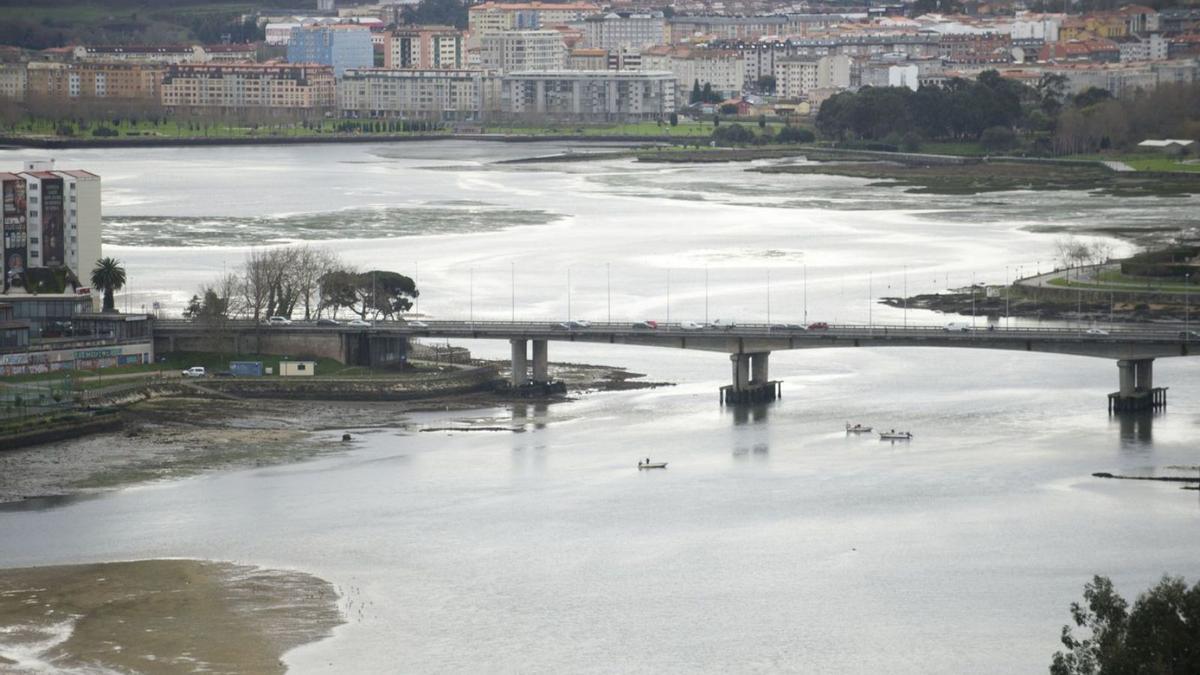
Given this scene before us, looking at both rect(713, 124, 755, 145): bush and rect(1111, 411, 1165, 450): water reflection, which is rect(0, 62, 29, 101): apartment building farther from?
rect(1111, 411, 1165, 450): water reflection

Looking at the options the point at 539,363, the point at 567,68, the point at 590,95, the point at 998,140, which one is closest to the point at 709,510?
the point at 539,363

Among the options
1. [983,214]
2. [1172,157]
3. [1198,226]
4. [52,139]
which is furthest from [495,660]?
[52,139]

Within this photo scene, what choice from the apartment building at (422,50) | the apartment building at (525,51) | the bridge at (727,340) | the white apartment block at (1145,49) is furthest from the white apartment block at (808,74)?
the bridge at (727,340)

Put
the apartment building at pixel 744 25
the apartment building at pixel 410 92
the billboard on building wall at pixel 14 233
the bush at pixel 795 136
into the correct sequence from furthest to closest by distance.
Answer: the apartment building at pixel 744 25 → the apartment building at pixel 410 92 → the bush at pixel 795 136 → the billboard on building wall at pixel 14 233

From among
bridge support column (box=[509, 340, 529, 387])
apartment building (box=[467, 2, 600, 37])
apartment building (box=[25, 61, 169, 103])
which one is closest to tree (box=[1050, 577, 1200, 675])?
bridge support column (box=[509, 340, 529, 387])

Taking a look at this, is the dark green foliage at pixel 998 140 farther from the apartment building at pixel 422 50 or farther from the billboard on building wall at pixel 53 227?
the apartment building at pixel 422 50

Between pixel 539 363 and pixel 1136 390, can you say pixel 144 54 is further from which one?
pixel 1136 390

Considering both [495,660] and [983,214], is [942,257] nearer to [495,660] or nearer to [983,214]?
[983,214]
